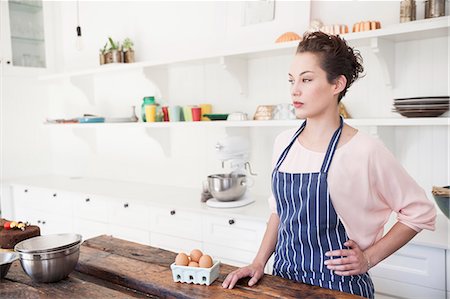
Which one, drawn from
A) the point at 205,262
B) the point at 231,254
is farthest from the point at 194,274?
the point at 231,254

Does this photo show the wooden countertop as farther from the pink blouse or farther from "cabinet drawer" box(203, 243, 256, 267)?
"cabinet drawer" box(203, 243, 256, 267)

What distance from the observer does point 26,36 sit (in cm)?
418

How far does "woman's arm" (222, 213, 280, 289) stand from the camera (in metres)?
1.41

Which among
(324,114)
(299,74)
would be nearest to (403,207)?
(324,114)

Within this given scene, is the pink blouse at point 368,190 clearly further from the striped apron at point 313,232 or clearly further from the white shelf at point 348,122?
the white shelf at point 348,122

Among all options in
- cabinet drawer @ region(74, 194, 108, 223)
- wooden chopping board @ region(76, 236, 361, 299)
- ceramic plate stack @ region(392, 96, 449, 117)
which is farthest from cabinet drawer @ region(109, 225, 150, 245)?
ceramic plate stack @ region(392, 96, 449, 117)

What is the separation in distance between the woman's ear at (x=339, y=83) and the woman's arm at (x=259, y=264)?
52 centimetres

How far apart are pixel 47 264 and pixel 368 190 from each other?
3.48 feet

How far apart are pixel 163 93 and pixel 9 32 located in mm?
1646

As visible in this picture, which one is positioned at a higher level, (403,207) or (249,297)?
(403,207)

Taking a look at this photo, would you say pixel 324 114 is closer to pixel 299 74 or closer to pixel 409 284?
pixel 299 74

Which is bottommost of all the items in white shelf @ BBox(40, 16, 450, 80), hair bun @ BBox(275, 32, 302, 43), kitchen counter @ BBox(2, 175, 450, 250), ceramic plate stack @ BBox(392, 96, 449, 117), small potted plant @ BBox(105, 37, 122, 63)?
kitchen counter @ BBox(2, 175, 450, 250)

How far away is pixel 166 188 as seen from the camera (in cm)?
352

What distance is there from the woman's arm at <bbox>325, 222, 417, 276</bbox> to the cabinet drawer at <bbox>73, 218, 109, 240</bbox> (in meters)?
2.30
